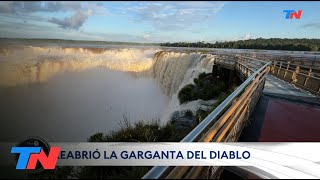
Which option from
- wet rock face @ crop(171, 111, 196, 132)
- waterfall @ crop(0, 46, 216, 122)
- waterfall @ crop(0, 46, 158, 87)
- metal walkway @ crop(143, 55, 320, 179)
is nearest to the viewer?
metal walkway @ crop(143, 55, 320, 179)

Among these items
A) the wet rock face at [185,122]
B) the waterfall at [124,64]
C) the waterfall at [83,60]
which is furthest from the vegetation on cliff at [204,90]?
the waterfall at [83,60]

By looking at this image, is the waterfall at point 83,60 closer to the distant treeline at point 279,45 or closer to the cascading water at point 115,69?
the cascading water at point 115,69

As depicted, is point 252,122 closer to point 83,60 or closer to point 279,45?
point 83,60

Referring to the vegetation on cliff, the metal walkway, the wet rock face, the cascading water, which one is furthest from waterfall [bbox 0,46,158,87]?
the metal walkway

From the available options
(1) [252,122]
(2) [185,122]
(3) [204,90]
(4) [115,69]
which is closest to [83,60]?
(4) [115,69]

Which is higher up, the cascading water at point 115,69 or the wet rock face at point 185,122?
the wet rock face at point 185,122

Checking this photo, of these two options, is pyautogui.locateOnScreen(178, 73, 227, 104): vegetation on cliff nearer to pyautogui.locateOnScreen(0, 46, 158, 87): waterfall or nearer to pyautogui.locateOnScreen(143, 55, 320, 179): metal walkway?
pyautogui.locateOnScreen(143, 55, 320, 179): metal walkway

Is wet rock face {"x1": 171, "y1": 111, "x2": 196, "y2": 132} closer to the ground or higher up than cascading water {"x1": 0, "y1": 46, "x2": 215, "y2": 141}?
higher up

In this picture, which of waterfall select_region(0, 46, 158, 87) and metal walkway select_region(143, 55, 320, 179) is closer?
metal walkway select_region(143, 55, 320, 179)

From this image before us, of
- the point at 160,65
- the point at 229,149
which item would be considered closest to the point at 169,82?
the point at 160,65

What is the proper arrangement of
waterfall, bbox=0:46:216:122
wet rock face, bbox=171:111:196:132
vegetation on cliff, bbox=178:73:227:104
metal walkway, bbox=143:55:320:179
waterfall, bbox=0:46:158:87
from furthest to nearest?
waterfall, bbox=0:46:158:87
waterfall, bbox=0:46:216:122
vegetation on cliff, bbox=178:73:227:104
wet rock face, bbox=171:111:196:132
metal walkway, bbox=143:55:320:179

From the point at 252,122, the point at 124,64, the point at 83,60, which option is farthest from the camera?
the point at 83,60

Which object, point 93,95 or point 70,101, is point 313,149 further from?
point 93,95
